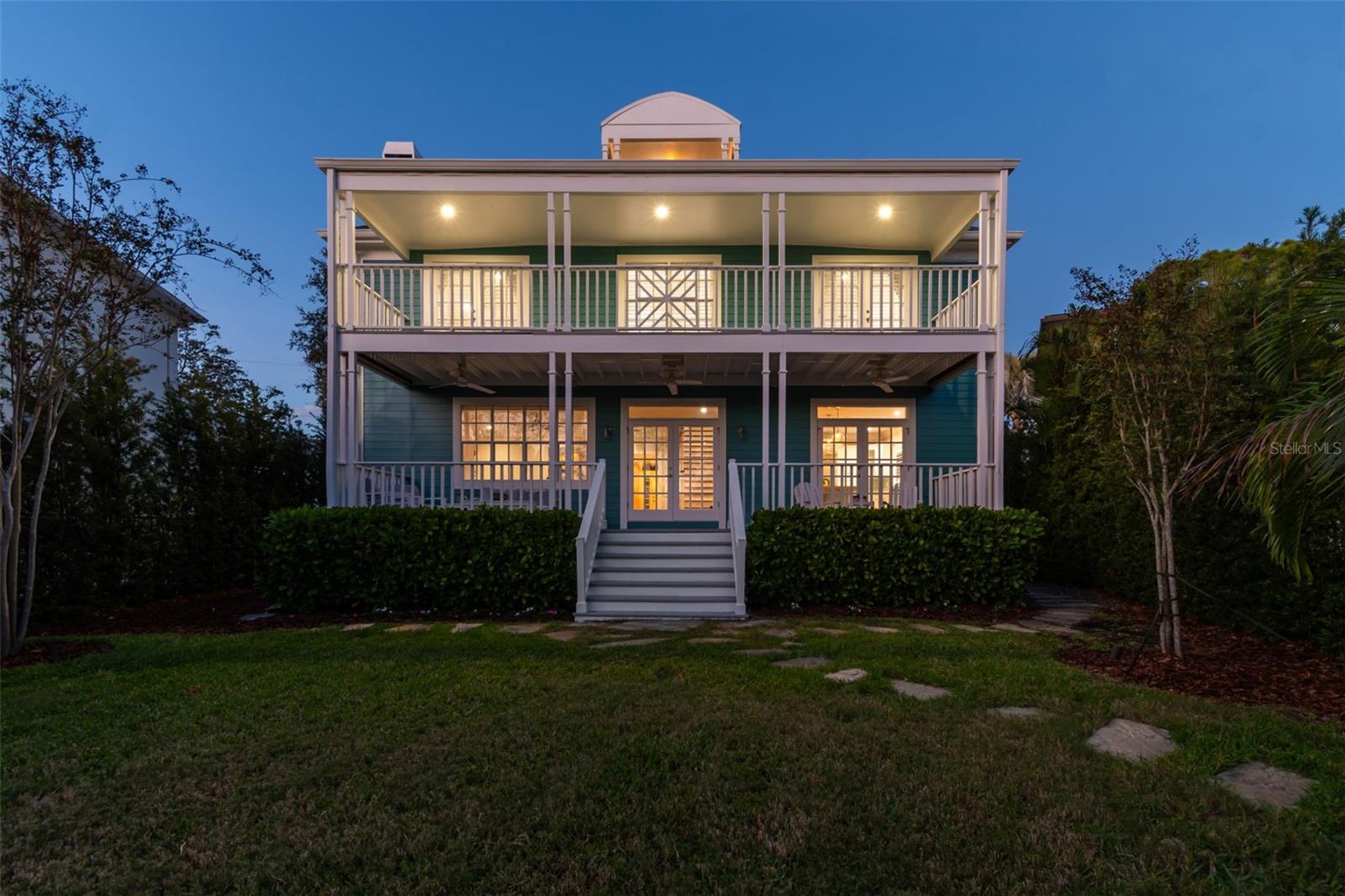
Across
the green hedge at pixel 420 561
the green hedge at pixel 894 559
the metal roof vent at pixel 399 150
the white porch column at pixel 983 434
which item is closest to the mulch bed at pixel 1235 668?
the green hedge at pixel 894 559

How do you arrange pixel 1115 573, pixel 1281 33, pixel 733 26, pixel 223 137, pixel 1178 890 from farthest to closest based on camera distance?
pixel 223 137 → pixel 733 26 → pixel 1281 33 → pixel 1115 573 → pixel 1178 890

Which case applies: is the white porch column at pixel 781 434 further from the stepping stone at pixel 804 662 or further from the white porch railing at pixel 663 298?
the stepping stone at pixel 804 662

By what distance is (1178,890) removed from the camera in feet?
6.79

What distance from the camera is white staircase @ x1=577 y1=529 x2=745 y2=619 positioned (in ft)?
23.9

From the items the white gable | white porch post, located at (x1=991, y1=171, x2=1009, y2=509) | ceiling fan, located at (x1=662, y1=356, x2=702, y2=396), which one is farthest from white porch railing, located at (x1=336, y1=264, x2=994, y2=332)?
the white gable

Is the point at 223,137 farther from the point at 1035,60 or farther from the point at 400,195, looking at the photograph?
the point at 1035,60

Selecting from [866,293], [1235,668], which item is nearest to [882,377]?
[866,293]

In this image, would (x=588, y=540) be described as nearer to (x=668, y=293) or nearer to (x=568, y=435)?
(x=568, y=435)

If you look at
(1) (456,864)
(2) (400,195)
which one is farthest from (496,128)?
(1) (456,864)

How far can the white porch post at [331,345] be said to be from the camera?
8609 millimetres

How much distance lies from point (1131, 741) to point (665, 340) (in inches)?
268

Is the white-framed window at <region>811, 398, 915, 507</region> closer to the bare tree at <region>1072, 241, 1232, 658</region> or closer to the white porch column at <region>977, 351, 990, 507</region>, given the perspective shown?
the white porch column at <region>977, 351, 990, 507</region>

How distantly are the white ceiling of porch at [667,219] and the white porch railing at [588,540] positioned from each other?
4015 mm

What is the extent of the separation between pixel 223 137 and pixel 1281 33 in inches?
1581
